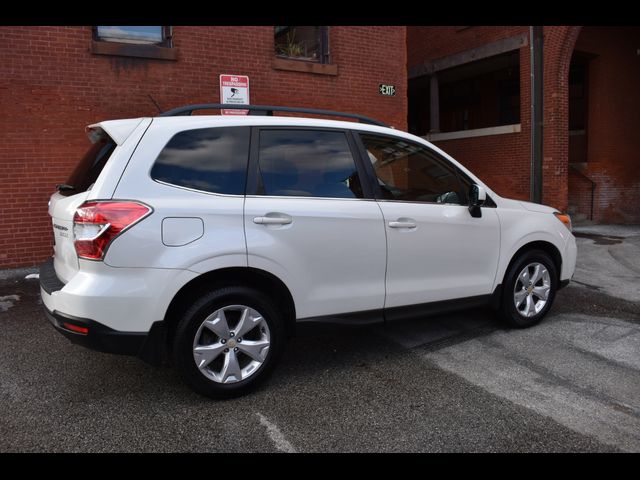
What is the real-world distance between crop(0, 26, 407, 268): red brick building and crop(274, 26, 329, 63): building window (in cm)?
2

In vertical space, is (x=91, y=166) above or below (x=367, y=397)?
above

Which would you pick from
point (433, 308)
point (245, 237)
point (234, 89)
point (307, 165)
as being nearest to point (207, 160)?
point (245, 237)

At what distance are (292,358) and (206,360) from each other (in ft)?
3.38

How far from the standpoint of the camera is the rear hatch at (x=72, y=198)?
312cm

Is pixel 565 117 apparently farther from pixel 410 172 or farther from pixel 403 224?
pixel 403 224

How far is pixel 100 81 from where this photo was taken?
7.30 m

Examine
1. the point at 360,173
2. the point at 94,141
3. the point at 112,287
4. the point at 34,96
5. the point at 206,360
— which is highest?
the point at 34,96

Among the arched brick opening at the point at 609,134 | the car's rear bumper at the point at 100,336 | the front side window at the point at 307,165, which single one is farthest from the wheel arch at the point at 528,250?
the arched brick opening at the point at 609,134

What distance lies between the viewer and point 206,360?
3133 mm

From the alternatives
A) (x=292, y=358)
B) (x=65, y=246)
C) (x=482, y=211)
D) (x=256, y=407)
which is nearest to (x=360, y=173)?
(x=482, y=211)

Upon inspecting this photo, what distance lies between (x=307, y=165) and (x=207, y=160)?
0.72 metres

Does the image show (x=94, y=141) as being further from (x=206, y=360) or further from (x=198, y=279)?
(x=206, y=360)

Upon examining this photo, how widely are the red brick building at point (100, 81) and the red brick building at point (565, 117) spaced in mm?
5852

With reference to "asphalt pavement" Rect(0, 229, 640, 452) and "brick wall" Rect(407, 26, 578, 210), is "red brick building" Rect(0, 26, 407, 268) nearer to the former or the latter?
"asphalt pavement" Rect(0, 229, 640, 452)
